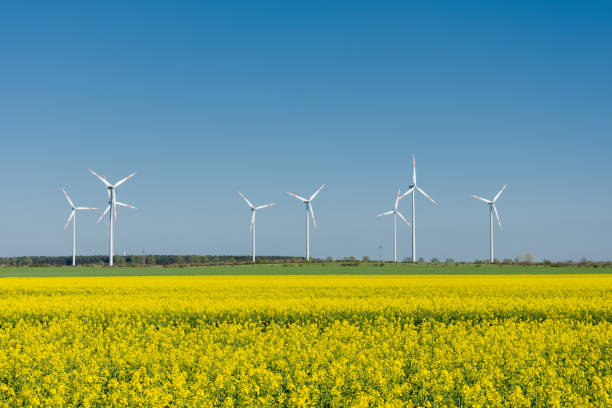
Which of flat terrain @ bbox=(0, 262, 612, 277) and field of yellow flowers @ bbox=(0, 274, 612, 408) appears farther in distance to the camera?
flat terrain @ bbox=(0, 262, 612, 277)

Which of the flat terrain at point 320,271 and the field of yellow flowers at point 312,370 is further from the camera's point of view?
the flat terrain at point 320,271

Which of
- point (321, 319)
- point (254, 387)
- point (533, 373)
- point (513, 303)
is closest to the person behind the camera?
point (254, 387)

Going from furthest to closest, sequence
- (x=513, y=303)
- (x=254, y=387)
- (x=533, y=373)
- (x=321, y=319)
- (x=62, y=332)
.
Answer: (x=513, y=303) → (x=321, y=319) → (x=62, y=332) → (x=533, y=373) → (x=254, y=387)

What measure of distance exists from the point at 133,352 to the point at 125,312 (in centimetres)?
1012

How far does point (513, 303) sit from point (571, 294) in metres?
11.9

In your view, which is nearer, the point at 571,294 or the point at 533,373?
the point at 533,373

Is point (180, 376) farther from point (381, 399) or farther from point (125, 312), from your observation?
point (125, 312)

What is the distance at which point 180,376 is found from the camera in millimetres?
10453

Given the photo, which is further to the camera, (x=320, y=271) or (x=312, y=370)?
(x=320, y=271)

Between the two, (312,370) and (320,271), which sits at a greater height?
(312,370)

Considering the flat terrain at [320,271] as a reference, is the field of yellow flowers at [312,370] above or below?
above

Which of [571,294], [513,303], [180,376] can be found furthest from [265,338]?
[571,294]

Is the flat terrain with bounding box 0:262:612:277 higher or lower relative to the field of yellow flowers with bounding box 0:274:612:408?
lower

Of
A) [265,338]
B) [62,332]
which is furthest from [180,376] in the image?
[62,332]
